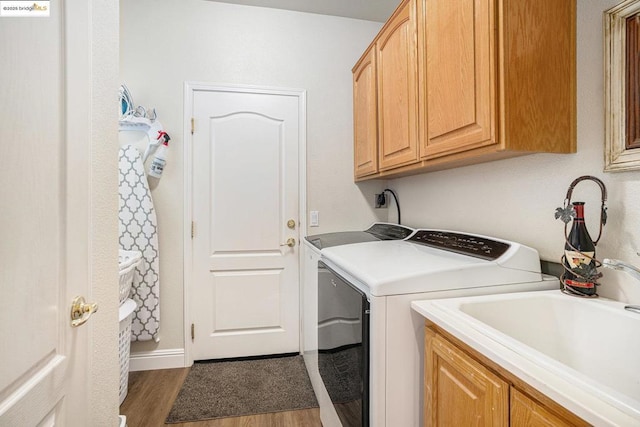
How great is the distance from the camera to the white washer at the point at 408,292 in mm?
963

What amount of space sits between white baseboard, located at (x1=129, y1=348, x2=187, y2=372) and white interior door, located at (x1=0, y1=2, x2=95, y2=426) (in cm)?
149

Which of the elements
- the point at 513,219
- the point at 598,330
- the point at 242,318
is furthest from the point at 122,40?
the point at 598,330

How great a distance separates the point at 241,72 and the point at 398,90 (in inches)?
52.4

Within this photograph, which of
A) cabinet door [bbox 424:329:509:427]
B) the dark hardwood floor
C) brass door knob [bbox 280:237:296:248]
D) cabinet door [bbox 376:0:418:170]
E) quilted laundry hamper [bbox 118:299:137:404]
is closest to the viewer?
cabinet door [bbox 424:329:509:427]

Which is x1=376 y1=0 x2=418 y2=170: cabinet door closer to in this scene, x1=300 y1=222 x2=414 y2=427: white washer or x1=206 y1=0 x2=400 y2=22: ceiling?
x1=300 y1=222 x2=414 y2=427: white washer

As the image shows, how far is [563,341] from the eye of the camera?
0.96 meters

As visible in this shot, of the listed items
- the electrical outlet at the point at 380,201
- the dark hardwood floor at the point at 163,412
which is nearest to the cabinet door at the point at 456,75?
the electrical outlet at the point at 380,201

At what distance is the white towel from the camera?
6.73 feet

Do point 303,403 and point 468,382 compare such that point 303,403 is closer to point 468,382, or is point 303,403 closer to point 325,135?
point 468,382

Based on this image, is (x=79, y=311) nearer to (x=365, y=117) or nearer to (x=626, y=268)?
(x=626, y=268)

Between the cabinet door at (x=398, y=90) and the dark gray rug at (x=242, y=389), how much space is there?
158cm

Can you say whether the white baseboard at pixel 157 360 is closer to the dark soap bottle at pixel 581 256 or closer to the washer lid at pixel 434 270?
the washer lid at pixel 434 270

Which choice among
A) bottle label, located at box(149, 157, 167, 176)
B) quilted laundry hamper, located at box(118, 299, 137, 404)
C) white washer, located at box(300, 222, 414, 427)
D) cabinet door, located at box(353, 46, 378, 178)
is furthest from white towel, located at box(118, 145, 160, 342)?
cabinet door, located at box(353, 46, 378, 178)

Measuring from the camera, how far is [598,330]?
2.92 feet
